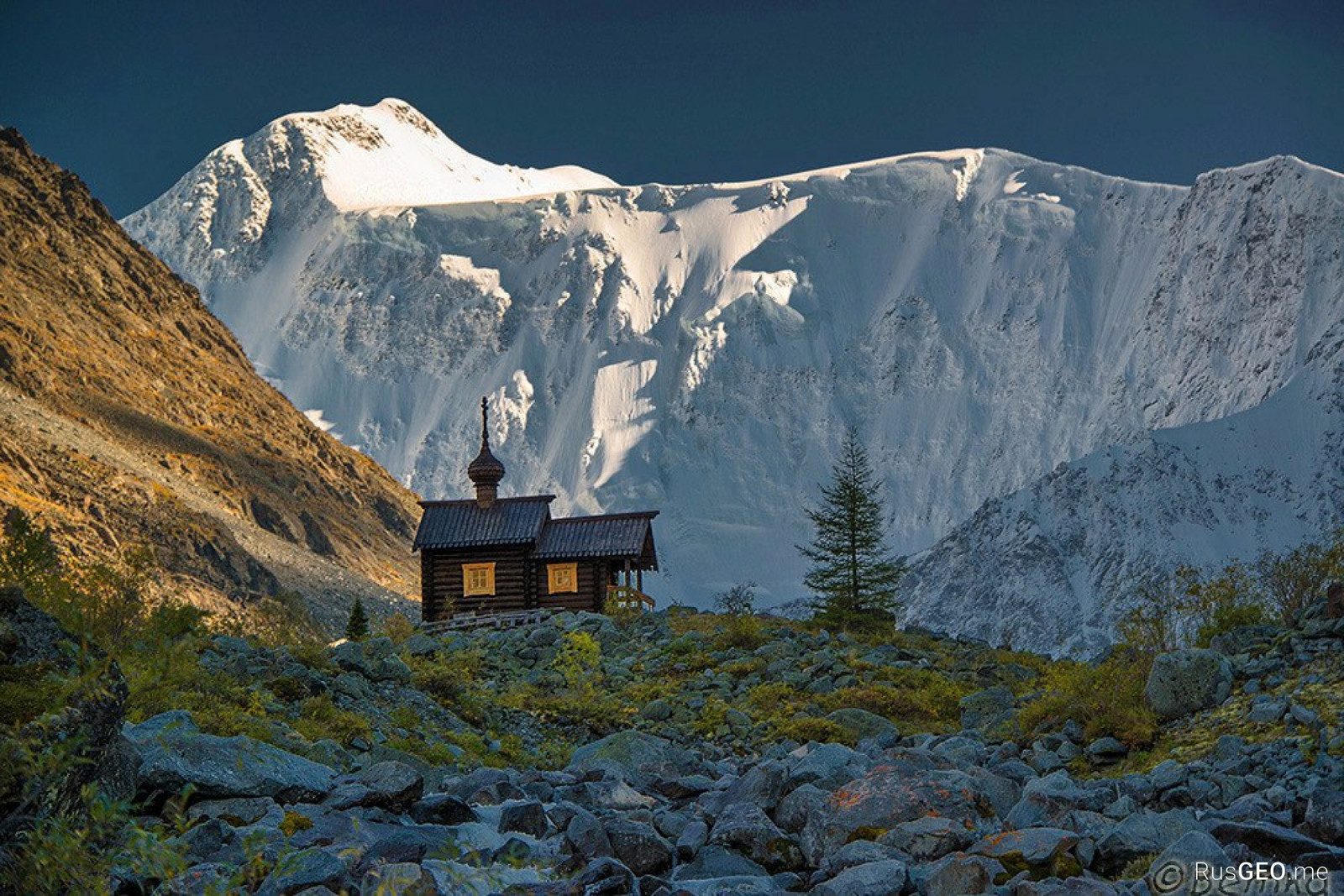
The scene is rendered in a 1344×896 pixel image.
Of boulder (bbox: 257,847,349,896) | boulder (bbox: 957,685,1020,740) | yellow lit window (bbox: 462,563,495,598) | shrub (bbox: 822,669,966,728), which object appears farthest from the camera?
yellow lit window (bbox: 462,563,495,598)

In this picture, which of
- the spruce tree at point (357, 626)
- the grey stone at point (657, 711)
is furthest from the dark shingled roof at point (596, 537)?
the grey stone at point (657, 711)

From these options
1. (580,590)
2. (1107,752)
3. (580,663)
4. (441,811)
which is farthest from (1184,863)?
(580,590)

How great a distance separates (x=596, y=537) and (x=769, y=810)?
92.6 ft

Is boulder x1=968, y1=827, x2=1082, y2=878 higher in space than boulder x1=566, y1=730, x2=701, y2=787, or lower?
lower

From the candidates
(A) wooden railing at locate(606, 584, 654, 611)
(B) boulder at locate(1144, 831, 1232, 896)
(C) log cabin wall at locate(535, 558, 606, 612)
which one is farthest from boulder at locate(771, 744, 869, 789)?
(C) log cabin wall at locate(535, 558, 606, 612)

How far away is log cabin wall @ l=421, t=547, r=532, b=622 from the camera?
4122 cm

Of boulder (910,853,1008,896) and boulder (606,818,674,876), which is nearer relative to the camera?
boulder (910,853,1008,896)

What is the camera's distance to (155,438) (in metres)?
90.5

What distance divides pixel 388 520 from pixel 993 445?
8975cm

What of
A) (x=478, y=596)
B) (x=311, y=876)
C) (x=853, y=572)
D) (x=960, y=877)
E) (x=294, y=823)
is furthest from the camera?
(x=853, y=572)

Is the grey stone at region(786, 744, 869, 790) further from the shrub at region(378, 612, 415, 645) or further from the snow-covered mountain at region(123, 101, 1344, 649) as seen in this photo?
the snow-covered mountain at region(123, 101, 1344, 649)

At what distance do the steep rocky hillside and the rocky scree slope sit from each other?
56.3m

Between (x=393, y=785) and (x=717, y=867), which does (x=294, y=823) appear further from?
(x=717, y=867)

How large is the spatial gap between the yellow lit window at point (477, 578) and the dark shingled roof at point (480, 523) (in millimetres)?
759
